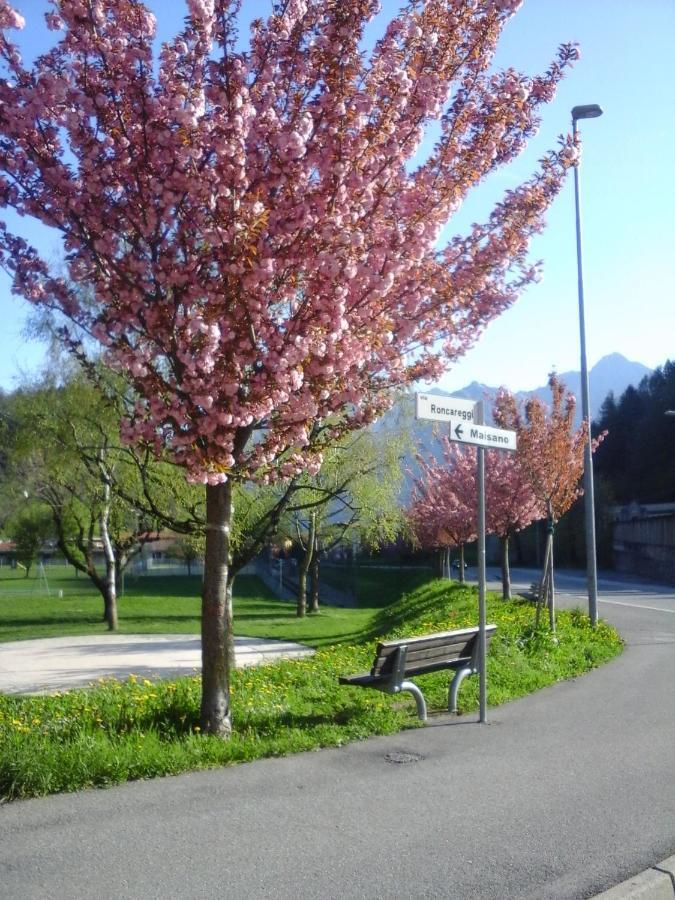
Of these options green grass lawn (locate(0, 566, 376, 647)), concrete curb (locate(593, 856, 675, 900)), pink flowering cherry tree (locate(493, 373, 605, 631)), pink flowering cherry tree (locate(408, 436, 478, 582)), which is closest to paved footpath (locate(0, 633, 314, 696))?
green grass lawn (locate(0, 566, 376, 647))

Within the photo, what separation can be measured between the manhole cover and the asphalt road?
0.02 m

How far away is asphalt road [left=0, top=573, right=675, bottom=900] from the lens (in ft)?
14.8

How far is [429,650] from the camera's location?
8.69 m

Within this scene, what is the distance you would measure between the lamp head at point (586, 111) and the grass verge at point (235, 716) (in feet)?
30.2

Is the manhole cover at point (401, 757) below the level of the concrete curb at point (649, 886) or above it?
above

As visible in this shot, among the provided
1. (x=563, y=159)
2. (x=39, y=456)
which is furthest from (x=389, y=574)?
(x=563, y=159)

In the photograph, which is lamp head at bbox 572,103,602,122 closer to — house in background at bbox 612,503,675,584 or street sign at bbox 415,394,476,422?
street sign at bbox 415,394,476,422

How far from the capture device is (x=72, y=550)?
37.0 meters

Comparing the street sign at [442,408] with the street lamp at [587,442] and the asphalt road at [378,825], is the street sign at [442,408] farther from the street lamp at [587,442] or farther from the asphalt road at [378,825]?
the street lamp at [587,442]

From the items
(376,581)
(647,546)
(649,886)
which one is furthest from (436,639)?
(376,581)

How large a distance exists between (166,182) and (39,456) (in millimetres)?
21620

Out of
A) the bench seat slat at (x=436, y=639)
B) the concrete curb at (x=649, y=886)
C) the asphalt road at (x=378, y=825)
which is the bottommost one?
the concrete curb at (x=649, y=886)

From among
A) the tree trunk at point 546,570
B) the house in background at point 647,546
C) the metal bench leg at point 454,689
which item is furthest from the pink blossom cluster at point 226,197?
the house in background at point 647,546

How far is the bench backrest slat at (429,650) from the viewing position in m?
8.20
